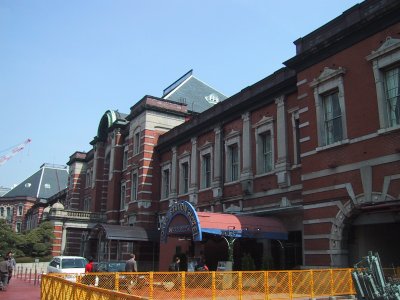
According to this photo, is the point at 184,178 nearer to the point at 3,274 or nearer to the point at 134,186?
the point at 134,186

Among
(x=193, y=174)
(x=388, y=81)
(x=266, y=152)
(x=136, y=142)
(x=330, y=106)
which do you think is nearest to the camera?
(x=388, y=81)

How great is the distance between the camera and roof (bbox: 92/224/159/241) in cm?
3006

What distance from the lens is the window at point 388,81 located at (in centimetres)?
1528

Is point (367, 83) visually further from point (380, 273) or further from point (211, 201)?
point (211, 201)

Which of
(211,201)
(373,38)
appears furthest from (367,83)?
(211,201)

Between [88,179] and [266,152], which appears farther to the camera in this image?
[88,179]

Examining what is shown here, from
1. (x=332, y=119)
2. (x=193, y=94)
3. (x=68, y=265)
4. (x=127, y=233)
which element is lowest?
(x=68, y=265)

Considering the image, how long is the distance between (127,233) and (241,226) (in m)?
13.8

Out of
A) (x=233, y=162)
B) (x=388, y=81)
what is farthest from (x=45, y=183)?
(x=388, y=81)

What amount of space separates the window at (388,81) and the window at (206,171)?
14.2 metres

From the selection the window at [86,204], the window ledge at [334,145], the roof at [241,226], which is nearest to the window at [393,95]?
the window ledge at [334,145]

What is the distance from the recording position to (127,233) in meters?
31.1

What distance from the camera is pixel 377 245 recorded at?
16.9m

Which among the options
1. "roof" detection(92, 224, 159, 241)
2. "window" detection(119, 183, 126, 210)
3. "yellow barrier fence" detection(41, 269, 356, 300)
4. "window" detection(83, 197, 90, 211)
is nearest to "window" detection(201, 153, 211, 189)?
"roof" detection(92, 224, 159, 241)
